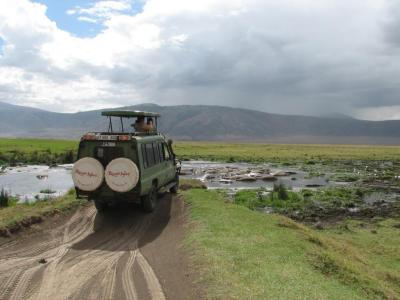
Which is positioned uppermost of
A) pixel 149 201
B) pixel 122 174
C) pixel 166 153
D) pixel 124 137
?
pixel 124 137

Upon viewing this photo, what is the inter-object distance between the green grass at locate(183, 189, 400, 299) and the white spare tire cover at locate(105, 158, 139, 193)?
2.74 metres

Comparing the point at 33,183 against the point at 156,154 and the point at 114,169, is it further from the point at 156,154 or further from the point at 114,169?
the point at 114,169

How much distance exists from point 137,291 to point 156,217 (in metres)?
7.91

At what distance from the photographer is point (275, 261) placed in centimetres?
1290

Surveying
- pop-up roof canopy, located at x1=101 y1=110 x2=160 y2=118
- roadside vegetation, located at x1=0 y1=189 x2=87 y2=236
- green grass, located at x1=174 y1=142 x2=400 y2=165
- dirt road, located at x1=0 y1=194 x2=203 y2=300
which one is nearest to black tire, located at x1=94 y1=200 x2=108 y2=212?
dirt road, located at x1=0 y1=194 x2=203 y2=300

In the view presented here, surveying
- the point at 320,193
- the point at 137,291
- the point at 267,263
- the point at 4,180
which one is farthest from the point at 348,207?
the point at 4,180

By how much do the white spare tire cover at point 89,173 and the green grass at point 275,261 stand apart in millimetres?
3825

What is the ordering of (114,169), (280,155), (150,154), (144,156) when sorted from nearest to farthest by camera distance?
(114,169) < (144,156) < (150,154) < (280,155)

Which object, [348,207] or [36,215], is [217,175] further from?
[36,215]

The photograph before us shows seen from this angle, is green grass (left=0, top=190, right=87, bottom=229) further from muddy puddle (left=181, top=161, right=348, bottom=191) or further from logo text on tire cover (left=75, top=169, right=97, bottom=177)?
muddy puddle (left=181, top=161, right=348, bottom=191)

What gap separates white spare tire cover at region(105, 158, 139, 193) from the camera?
17.0 metres

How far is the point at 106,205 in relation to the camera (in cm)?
1961

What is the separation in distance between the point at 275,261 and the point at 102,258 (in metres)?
4.88

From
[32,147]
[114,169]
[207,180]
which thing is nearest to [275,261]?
[114,169]
